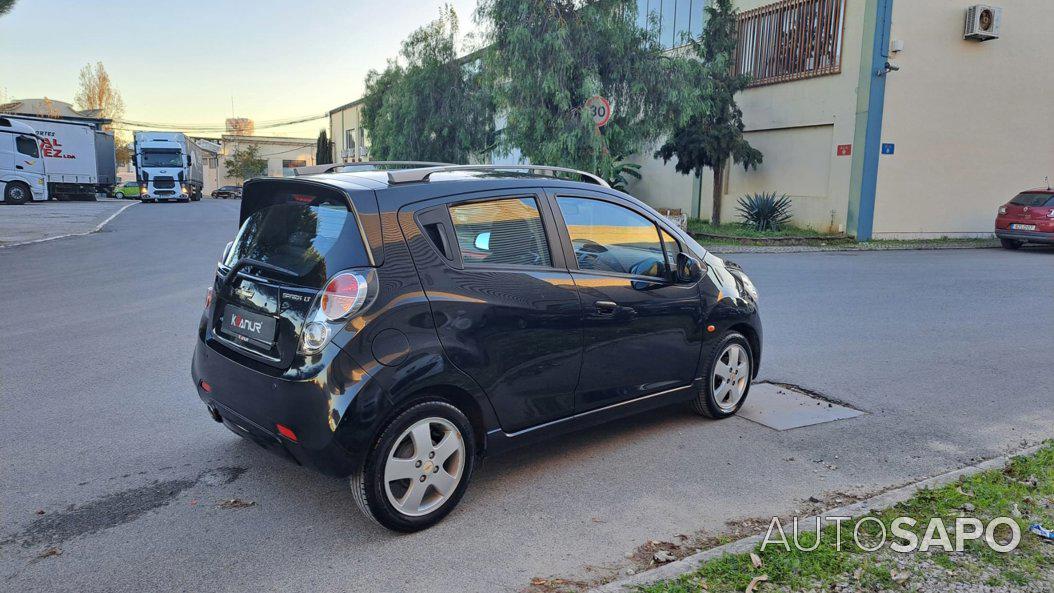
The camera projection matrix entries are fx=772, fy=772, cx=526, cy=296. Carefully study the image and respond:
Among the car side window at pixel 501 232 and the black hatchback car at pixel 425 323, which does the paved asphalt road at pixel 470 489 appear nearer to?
the black hatchback car at pixel 425 323

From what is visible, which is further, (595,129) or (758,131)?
(758,131)

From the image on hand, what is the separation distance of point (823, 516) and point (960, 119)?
22.4 metres

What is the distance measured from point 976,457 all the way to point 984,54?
71.7 feet

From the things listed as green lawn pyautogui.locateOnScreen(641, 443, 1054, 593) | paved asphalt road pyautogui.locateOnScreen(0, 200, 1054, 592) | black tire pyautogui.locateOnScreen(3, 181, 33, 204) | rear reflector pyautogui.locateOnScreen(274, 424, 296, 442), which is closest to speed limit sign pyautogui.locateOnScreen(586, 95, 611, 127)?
paved asphalt road pyautogui.locateOnScreen(0, 200, 1054, 592)

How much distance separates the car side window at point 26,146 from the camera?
1239 inches

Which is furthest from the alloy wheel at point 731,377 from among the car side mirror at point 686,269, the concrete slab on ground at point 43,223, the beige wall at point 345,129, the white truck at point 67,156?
the beige wall at point 345,129

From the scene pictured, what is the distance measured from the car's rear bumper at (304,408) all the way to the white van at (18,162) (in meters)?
34.0

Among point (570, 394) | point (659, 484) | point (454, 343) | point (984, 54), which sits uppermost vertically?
point (984, 54)

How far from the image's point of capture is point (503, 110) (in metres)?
20.9

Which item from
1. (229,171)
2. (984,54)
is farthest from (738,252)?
(229,171)

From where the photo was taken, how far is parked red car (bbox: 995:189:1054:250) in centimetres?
1936

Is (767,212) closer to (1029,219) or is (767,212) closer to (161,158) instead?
(1029,219)

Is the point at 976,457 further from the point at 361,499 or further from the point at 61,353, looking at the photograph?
the point at 61,353

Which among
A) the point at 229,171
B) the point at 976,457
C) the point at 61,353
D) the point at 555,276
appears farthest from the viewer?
the point at 229,171
